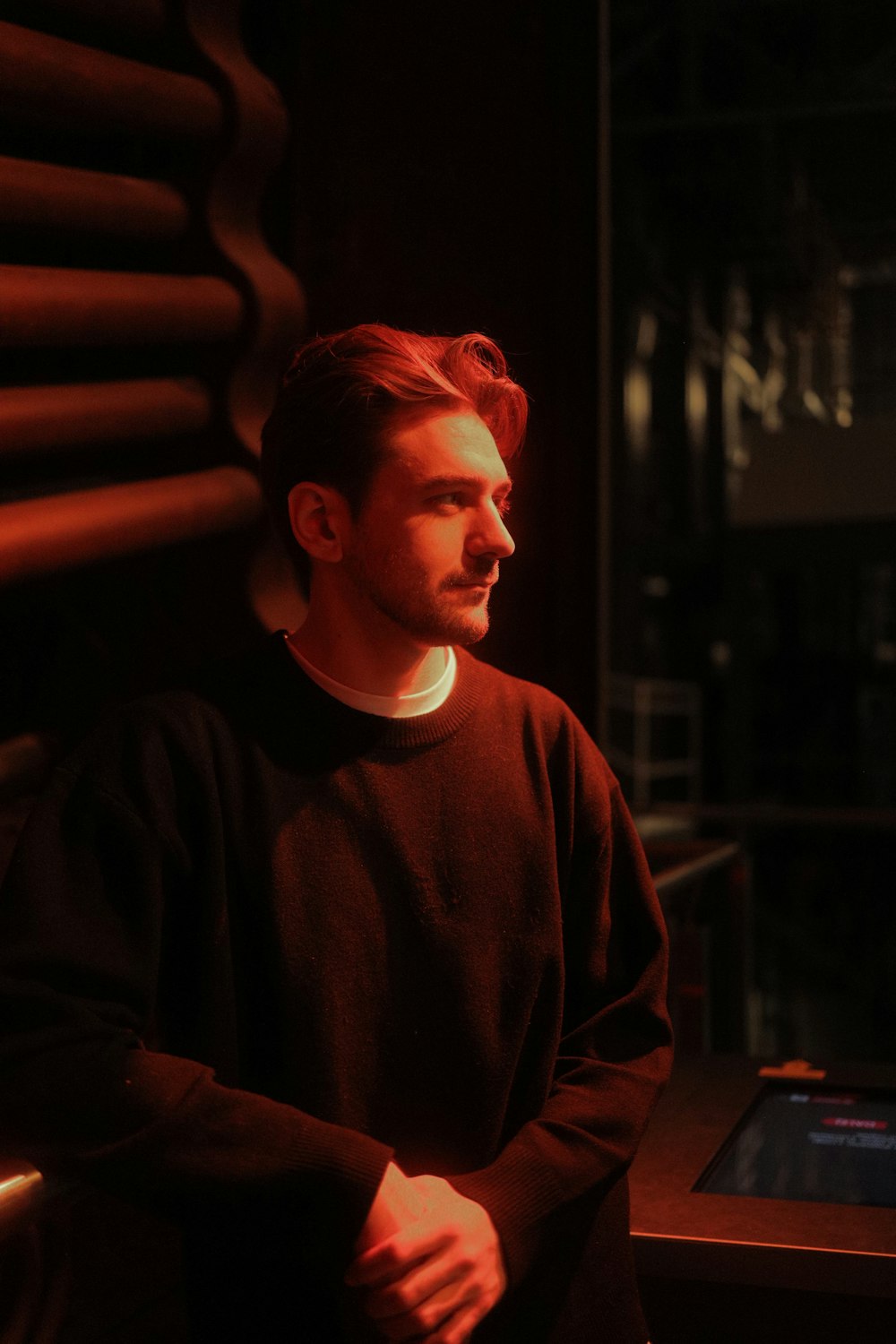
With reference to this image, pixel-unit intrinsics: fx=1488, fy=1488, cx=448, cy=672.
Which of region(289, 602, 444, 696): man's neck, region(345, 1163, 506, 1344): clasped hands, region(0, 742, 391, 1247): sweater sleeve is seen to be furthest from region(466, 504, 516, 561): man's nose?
region(345, 1163, 506, 1344): clasped hands

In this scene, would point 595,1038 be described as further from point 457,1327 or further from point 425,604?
point 425,604

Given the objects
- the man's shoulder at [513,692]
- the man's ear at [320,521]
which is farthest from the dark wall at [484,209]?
the man's ear at [320,521]

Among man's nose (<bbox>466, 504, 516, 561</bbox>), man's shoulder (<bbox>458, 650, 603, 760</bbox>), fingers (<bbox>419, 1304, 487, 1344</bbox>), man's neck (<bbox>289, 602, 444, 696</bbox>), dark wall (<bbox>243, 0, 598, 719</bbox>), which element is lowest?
fingers (<bbox>419, 1304, 487, 1344</bbox>)

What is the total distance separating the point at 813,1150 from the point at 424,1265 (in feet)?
2.25

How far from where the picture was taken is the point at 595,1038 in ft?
4.24

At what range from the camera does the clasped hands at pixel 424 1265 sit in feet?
3.57

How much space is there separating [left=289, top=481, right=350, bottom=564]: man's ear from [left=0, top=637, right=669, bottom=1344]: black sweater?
0.35ft

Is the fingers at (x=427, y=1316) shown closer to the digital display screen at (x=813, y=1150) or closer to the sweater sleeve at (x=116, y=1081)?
A: the sweater sleeve at (x=116, y=1081)

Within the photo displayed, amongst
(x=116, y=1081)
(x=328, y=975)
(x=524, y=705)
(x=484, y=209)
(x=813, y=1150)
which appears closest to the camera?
(x=116, y=1081)

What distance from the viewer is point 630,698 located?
9766 mm

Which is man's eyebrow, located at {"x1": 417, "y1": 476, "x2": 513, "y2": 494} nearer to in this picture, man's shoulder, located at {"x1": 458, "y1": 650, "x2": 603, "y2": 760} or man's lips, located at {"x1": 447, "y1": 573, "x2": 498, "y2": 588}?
man's lips, located at {"x1": 447, "y1": 573, "x2": 498, "y2": 588}

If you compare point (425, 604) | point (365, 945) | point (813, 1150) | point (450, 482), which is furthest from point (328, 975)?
point (813, 1150)

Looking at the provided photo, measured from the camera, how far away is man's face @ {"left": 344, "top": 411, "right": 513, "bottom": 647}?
1.24 meters

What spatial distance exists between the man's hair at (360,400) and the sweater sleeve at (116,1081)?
34 cm
